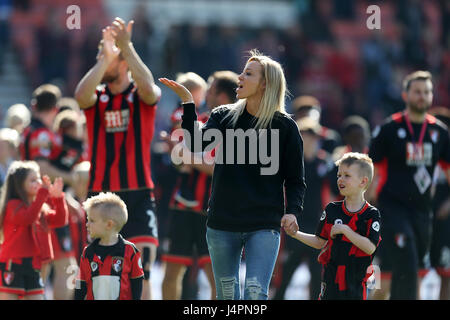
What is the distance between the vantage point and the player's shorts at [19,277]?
805 cm

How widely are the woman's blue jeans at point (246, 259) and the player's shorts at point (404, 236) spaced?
8.67 ft

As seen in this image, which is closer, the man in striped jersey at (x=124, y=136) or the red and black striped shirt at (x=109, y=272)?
the red and black striped shirt at (x=109, y=272)

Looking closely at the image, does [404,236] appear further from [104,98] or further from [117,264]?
[117,264]

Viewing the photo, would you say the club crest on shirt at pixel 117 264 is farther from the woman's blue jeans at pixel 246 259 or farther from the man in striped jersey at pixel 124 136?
Answer: the man in striped jersey at pixel 124 136

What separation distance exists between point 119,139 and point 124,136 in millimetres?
49

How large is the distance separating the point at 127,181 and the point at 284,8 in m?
17.1

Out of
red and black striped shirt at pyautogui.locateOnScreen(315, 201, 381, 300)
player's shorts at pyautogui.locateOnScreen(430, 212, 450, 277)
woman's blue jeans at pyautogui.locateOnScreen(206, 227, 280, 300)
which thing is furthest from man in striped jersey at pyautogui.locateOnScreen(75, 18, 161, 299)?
player's shorts at pyautogui.locateOnScreen(430, 212, 450, 277)

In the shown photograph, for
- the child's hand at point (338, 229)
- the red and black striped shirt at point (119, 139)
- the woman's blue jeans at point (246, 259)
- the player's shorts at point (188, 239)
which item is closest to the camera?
the woman's blue jeans at point (246, 259)

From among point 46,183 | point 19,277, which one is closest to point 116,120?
point 46,183

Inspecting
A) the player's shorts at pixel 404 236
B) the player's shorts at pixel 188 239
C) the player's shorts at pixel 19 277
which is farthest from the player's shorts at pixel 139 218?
the player's shorts at pixel 404 236

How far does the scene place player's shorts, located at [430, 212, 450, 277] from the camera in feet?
31.4

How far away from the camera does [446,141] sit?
29.7 ft

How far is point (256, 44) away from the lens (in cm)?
2056
